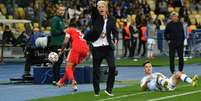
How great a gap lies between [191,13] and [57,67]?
2947cm

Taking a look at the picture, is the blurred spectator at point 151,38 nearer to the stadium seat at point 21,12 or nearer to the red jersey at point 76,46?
the stadium seat at point 21,12

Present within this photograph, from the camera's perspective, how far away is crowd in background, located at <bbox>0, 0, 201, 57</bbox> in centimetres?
4147

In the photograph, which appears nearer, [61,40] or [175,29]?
[61,40]

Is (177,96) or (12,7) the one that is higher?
(12,7)

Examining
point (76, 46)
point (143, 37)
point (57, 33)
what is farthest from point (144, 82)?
point (143, 37)

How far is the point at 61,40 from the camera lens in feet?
69.2

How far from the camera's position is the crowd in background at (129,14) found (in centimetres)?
4147

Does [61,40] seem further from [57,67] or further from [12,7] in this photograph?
[12,7]

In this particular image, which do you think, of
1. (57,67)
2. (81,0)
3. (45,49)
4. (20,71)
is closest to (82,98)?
(57,67)

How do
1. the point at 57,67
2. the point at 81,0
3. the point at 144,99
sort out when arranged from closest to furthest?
the point at 144,99, the point at 57,67, the point at 81,0

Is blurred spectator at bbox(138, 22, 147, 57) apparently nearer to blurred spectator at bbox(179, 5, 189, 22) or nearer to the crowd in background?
the crowd in background

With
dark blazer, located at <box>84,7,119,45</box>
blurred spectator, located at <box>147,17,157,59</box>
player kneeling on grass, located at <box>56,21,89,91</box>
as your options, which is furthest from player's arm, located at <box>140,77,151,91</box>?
blurred spectator, located at <box>147,17,157,59</box>

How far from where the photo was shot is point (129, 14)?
157 feet

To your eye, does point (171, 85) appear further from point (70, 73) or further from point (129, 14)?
point (129, 14)
